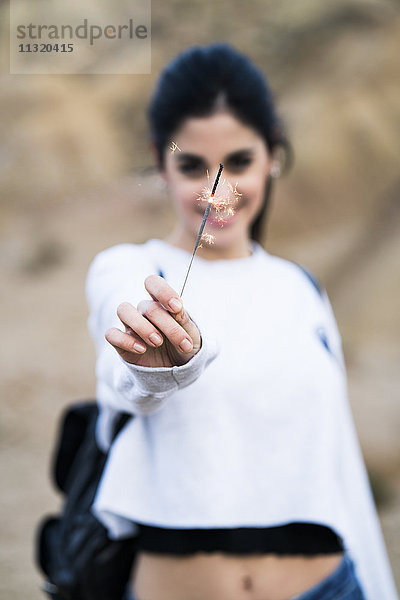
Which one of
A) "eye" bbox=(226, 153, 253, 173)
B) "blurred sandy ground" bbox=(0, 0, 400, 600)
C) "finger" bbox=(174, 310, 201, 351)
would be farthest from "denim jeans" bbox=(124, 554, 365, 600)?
"blurred sandy ground" bbox=(0, 0, 400, 600)

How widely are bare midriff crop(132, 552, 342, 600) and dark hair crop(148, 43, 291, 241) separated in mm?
794

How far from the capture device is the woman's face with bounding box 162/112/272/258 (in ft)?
3.44

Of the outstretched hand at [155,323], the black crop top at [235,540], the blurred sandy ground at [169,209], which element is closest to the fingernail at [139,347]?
the outstretched hand at [155,323]

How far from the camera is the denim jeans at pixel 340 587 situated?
1062 millimetres

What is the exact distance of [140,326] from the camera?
664mm

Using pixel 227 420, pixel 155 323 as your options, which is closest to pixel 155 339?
pixel 155 323

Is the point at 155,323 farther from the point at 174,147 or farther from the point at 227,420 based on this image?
the point at 174,147

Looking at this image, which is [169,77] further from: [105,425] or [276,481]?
[276,481]

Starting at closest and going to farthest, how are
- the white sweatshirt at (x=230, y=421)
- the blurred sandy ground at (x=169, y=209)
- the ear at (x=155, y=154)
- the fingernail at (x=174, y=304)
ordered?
the fingernail at (x=174, y=304) < the white sweatshirt at (x=230, y=421) < the ear at (x=155, y=154) < the blurred sandy ground at (x=169, y=209)

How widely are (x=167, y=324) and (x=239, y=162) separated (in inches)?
21.0

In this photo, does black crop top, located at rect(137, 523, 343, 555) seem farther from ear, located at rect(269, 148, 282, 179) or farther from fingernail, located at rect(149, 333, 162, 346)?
ear, located at rect(269, 148, 282, 179)

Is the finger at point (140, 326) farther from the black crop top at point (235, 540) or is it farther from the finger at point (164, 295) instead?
the black crop top at point (235, 540)

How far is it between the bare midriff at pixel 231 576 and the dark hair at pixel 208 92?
0.79 meters

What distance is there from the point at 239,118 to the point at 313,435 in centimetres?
63
